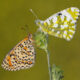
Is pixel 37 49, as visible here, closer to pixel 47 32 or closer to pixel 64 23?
pixel 64 23

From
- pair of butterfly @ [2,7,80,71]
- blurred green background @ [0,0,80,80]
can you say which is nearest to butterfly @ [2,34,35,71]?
pair of butterfly @ [2,7,80,71]

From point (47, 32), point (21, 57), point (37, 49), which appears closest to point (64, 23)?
point (47, 32)

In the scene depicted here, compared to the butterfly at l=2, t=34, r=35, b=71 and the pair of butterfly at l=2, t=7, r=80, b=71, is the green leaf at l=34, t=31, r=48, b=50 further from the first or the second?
the butterfly at l=2, t=34, r=35, b=71

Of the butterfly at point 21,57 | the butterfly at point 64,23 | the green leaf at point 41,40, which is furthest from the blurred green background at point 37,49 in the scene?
the green leaf at point 41,40

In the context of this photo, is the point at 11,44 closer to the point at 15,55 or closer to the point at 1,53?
the point at 1,53

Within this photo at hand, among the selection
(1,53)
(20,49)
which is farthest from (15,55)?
(1,53)

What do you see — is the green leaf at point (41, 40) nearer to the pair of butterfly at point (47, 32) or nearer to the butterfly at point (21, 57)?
the pair of butterfly at point (47, 32)
